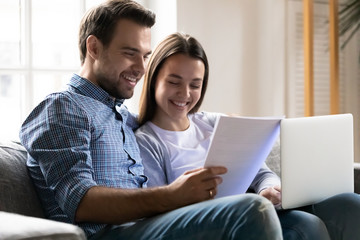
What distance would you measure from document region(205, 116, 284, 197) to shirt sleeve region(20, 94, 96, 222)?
0.33 metres

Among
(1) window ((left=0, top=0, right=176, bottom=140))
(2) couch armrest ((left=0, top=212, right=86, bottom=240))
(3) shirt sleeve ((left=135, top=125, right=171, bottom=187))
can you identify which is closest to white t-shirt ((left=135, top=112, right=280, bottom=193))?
(3) shirt sleeve ((left=135, top=125, right=171, bottom=187))

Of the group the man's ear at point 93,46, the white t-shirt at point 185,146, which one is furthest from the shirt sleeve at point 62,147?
the white t-shirt at point 185,146

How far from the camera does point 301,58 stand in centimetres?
339

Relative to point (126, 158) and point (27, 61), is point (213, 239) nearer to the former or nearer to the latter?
point (126, 158)

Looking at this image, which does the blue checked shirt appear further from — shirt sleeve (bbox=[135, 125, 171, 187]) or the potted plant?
the potted plant

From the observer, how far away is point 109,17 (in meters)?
1.87

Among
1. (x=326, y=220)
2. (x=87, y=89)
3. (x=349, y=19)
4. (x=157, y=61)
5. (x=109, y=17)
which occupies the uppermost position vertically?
(x=349, y=19)

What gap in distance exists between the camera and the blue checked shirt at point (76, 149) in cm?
156

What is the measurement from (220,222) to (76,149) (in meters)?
0.44

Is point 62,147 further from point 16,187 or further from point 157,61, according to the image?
point 157,61

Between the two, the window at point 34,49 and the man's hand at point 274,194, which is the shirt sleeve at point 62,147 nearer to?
the man's hand at point 274,194

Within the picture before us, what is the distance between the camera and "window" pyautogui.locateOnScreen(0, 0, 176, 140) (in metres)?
2.83

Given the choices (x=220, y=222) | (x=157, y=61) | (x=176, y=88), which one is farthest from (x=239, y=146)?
(x=157, y=61)

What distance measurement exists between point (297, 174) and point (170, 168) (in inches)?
17.3
